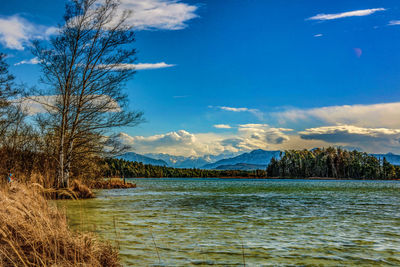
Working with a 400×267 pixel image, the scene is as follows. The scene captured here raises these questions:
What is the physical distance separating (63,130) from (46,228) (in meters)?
17.0

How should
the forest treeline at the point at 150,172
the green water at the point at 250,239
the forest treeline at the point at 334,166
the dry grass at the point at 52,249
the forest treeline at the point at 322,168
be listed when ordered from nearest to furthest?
the dry grass at the point at 52,249, the green water at the point at 250,239, the forest treeline at the point at 150,172, the forest treeline at the point at 322,168, the forest treeline at the point at 334,166

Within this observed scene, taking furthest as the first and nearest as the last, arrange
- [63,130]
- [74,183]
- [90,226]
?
[74,183] → [63,130] → [90,226]

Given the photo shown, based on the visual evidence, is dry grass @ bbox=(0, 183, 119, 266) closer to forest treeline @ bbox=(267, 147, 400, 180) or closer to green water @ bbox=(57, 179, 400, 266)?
green water @ bbox=(57, 179, 400, 266)

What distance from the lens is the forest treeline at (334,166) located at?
511ft

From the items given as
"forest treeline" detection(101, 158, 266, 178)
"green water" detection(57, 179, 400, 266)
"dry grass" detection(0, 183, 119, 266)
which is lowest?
"forest treeline" detection(101, 158, 266, 178)

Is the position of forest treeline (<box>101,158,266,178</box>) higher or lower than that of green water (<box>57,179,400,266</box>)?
lower

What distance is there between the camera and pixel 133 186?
45500mm

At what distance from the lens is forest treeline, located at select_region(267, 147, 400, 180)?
511ft

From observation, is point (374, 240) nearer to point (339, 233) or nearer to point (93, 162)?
point (339, 233)

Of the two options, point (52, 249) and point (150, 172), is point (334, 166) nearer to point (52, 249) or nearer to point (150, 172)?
point (150, 172)

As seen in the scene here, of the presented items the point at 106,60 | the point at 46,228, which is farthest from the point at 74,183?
the point at 46,228

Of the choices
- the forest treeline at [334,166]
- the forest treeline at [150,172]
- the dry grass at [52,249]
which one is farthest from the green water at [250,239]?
the forest treeline at [334,166]

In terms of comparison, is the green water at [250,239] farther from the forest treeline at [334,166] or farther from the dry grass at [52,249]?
the forest treeline at [334,166]

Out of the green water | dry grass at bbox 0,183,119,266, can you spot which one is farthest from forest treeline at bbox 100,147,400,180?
dry grass at bbox 0,183,119,266
